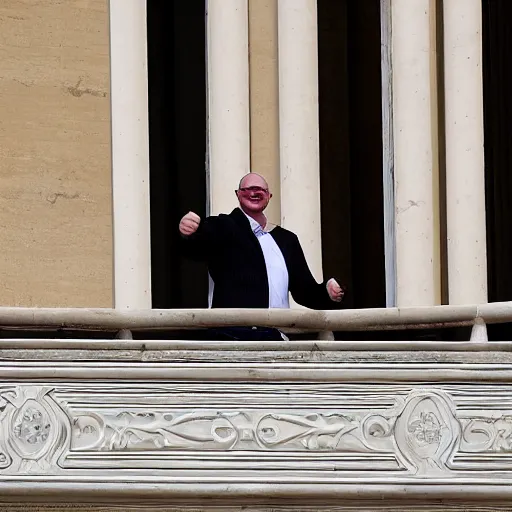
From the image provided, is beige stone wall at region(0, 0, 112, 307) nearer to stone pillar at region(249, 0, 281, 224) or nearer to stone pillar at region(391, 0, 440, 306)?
stone pillar at region(249, 0, 281, 224)

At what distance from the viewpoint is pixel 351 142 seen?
1675 centimetres

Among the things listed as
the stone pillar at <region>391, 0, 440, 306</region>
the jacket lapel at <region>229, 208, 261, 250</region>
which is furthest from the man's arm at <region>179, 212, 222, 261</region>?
the stone pillar at <region>391, 0, 440, 306</region>

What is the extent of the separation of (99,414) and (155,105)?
4.45 metres

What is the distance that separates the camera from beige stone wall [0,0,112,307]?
607 inches

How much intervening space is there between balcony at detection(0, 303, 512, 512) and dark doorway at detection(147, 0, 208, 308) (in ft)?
11.7

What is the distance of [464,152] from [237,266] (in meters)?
3.10

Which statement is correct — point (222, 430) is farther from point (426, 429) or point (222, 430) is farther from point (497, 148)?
point (497, 148)

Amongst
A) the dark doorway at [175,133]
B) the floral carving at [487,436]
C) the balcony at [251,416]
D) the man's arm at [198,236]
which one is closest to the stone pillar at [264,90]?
the dark doorway at [175,133]

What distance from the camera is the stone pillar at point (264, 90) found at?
15.9 m

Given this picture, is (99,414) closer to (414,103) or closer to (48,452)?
(48,452)

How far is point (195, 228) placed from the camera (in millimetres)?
13133

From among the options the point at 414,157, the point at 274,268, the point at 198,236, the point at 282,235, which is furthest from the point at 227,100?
the point at 198,236

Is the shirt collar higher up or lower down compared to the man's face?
lower down

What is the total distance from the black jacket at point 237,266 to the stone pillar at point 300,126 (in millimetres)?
1975
